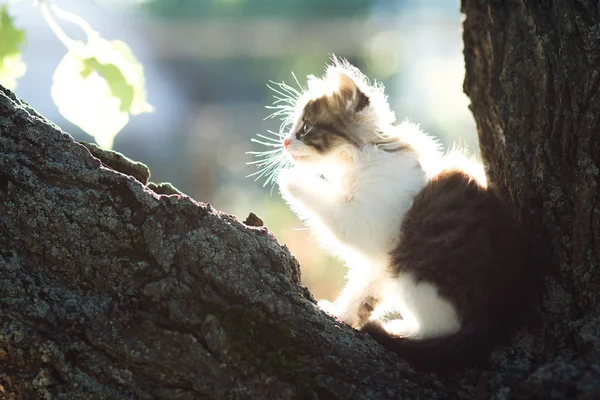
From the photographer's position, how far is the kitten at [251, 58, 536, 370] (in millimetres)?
1603

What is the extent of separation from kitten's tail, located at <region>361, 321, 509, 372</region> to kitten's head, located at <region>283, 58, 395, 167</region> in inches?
38.5

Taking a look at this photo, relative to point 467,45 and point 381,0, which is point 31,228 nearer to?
point 467,45

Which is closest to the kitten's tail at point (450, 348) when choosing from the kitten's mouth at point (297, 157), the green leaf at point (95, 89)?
the green leaf at point (95, 89)

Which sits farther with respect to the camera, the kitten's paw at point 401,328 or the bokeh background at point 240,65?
the bokeh background at point 240,65

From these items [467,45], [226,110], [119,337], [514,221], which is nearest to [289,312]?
[119,337]

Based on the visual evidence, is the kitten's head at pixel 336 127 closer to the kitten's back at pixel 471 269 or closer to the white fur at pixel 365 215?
the white fur at pixel 365 215

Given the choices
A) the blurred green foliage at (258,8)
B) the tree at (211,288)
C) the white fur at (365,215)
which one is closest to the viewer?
the tree at (211,288)

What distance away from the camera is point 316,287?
5977mm

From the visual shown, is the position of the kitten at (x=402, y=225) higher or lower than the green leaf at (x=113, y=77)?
higher

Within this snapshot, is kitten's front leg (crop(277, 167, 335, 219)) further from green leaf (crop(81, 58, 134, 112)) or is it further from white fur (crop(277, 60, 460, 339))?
green leaf (crop(81, 58, 134, 112))

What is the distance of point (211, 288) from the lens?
4.65ft

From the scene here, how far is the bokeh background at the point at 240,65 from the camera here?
7824 mm

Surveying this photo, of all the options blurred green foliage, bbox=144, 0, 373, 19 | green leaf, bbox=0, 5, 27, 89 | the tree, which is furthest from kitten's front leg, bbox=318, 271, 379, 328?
blurred green foliage, bbox=144, 0, 373, 19

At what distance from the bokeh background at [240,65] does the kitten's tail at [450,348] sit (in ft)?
16.9
